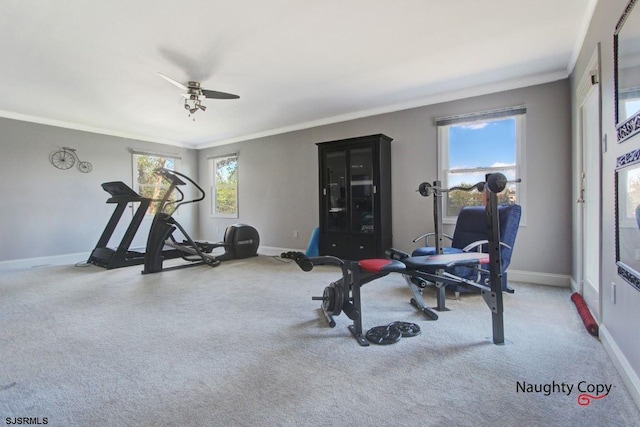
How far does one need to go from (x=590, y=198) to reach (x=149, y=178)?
6.80m

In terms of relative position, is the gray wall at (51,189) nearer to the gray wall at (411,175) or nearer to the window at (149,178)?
the window at (149,178)

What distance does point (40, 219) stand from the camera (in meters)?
5.08

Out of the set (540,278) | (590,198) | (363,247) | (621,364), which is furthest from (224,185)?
(621,364)

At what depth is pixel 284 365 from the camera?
1862 millimetres

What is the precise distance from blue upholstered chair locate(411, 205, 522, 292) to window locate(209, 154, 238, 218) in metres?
4.41

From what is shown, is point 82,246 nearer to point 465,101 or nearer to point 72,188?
point 72,188

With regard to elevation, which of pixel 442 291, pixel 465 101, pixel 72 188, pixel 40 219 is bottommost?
pixel 442 291

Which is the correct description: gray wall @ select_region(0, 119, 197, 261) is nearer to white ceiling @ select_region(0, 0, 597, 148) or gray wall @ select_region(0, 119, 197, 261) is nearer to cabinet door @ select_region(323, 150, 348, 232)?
white ceiling @ select_region(0, 0, 597, 148)

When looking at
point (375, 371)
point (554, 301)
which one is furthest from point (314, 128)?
point (375, 371)

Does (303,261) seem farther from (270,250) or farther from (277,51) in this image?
(270,250)

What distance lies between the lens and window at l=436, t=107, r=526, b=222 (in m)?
3.79

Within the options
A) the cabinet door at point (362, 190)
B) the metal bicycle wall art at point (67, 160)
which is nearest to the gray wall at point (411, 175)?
the cabinet door at point (362, 190)

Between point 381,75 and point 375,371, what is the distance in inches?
121

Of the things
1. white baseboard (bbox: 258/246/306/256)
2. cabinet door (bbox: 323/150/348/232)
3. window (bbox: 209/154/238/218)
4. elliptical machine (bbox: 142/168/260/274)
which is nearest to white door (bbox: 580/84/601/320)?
cabinet door (bbox: 323/150/348/232)
